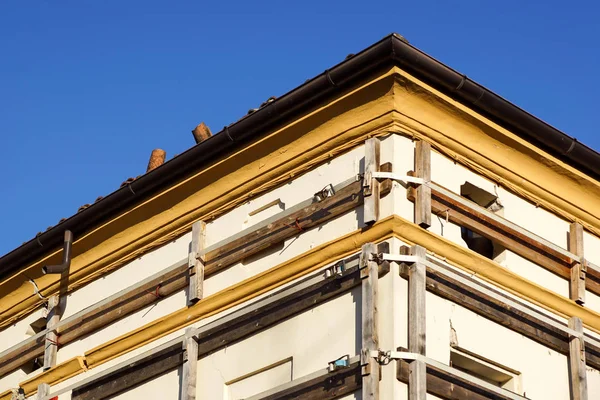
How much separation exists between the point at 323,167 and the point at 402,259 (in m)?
2.04

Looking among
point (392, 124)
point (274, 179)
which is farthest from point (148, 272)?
point (392, 124)

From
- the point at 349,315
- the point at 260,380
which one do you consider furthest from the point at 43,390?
the point at 349,315

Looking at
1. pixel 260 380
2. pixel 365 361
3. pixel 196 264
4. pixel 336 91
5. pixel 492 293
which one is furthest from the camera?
pixel 196 264

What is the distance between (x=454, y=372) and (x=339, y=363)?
1267 mm

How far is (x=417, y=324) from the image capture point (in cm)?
1638

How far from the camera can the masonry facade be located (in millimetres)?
16766

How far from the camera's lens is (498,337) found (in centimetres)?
1748

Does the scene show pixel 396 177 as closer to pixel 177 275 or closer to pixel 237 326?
pixel 237 326

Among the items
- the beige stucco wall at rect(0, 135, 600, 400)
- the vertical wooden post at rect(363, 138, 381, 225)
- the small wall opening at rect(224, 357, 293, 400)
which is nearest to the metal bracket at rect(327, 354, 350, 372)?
the beige stucco wall at rect(0, 135, 600, 400)

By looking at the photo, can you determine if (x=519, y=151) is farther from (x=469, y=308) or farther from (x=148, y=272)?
(x=148, y=272)

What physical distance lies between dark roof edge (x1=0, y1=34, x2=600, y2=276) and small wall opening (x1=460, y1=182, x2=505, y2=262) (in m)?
0.89

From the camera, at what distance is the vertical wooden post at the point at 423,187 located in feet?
56.6

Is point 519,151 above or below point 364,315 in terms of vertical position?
above

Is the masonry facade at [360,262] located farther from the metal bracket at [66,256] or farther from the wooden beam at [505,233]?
the metal bracket at [66,256]
